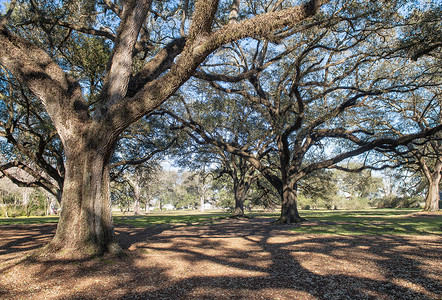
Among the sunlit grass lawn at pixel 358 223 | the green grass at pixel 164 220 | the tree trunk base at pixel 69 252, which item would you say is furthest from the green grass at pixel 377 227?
the tree trunk base at pixel 69 252

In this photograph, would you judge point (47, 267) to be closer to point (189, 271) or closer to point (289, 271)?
point (189, 271)

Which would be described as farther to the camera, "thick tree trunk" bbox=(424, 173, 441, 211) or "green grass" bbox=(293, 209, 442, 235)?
"thick tree trunk" bbox=(424, 173, 441, 211)

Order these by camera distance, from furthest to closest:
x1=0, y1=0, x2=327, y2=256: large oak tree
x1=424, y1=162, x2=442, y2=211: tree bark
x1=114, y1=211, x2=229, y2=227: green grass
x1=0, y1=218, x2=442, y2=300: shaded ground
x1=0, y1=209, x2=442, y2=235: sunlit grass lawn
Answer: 1. x1=424, y1=162, x2=442, y2=211: tree bark
2. x1=114, y1=211, x2=229, y2=227: green grass
3. x1=0, y1=209, x2=442, y2=235: sunlit grass lawn
4. x1=0, y1=0, x2=327, y2=256: large oak tree
5. x1=0, y1=218, x2=442, y2=300: shaded ground

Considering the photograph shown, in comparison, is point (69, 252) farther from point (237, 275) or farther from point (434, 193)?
point (434, 193)

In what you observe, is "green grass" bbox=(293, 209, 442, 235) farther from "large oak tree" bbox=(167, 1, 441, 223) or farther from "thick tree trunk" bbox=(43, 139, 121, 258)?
"thick tree trunk" bbox=(43, 139, 121, 258)

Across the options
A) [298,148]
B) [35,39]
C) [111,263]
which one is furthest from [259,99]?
[111,263]

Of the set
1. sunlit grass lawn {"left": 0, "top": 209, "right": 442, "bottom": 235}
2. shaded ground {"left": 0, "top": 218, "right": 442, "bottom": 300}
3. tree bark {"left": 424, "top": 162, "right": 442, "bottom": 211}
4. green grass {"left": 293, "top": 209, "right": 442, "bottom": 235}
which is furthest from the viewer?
tree bark {"left": 424, "top": 162, "right": 442, "bottom": 211}

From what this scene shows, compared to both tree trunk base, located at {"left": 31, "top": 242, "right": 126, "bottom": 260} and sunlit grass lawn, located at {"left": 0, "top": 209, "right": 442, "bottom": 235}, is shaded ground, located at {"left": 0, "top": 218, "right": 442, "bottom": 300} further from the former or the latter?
sunlit grass lawn, located at {"left": 0, "top": 209, "right": 442, "bottom": 235}

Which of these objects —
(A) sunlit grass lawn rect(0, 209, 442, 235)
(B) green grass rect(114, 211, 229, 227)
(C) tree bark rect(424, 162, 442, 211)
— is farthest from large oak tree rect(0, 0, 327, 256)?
(C) tree bark rect(424, 162, 442, 211)

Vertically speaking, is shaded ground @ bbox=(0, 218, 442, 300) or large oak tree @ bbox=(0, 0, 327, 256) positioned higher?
large oak tree @ bbox=(0, 0, 327, 256)

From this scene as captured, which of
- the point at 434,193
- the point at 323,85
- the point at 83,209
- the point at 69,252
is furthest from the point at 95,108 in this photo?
the point at 434,193

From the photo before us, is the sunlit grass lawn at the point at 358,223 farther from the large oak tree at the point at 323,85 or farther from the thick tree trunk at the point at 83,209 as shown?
the thick tree trunk at the point at 83,209

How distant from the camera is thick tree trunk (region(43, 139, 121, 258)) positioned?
18.1 feet

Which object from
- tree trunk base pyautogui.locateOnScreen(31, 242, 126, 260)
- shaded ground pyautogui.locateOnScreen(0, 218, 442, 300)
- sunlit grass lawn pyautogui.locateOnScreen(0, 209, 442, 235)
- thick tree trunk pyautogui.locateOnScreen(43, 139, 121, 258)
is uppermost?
thick tree trunk pyautogui.locateOnScreen(43, 139, 121, 258)
